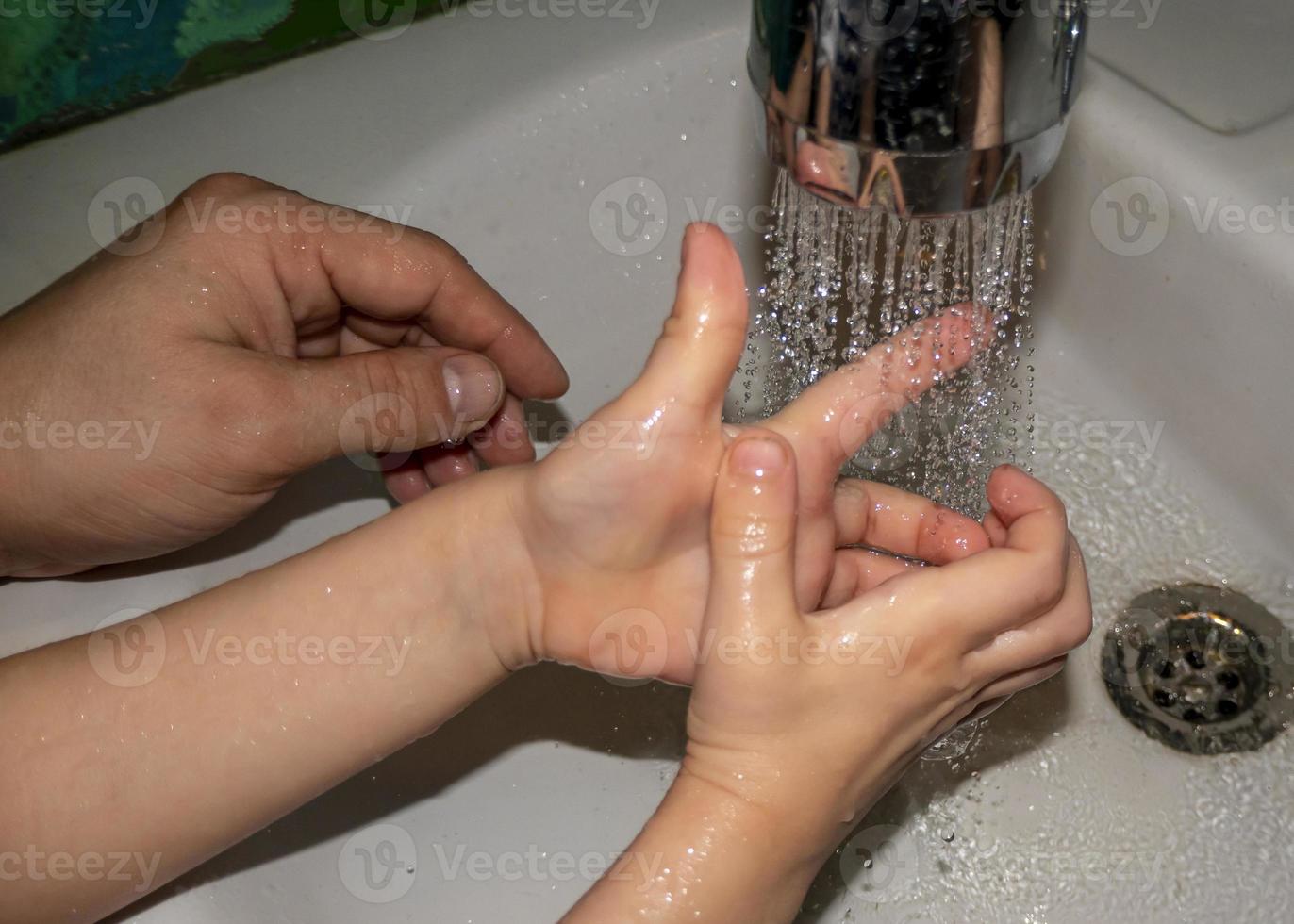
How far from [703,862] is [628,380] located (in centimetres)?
31

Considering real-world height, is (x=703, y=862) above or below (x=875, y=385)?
below

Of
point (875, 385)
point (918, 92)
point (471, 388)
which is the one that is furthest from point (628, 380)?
point (918, 92)

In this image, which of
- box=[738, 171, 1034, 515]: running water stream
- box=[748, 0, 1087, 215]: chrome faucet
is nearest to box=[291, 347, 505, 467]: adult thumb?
box=[738, 171, 1034, 515]: running water stream

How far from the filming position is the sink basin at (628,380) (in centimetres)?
50

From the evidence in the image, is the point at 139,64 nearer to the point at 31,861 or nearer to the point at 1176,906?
the point at 31,861

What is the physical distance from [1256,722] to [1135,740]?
0.16ft

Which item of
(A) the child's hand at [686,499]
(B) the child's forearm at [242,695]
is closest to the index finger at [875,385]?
(A) the child's hand at [686,499]

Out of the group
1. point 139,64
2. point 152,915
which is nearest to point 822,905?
point 152,915

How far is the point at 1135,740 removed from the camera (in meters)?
0.55

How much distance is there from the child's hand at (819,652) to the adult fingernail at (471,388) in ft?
0.59

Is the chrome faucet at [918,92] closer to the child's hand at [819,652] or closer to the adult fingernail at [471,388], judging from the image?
the child's hand at [819,652]

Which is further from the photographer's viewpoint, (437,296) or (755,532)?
(437,296)

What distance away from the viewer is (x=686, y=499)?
407mm

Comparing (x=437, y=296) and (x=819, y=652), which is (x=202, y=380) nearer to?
(x=437, y=296)
